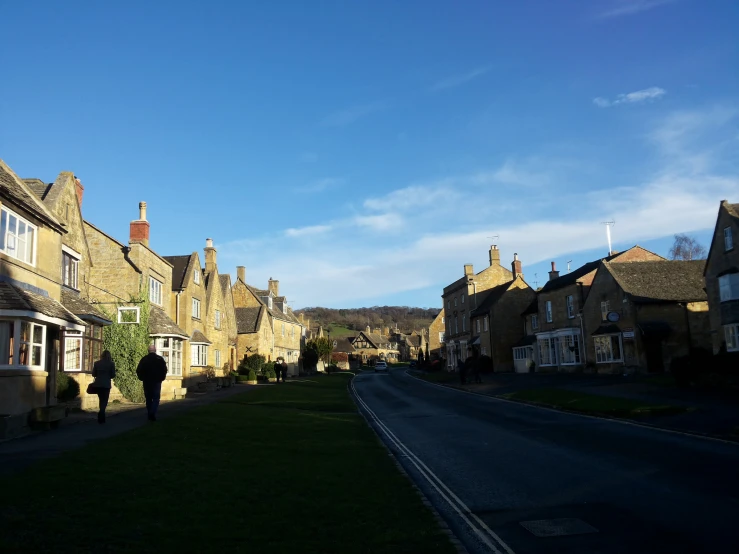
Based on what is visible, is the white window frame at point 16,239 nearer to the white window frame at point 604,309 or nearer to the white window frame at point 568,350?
the white window frame at point 604,309

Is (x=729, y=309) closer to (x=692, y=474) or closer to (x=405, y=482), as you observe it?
(x=692, y=474)

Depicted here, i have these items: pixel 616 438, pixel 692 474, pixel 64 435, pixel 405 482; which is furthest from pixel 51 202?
pixel 692 474

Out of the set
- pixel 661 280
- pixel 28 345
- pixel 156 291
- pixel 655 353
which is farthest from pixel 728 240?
pixel 28 345


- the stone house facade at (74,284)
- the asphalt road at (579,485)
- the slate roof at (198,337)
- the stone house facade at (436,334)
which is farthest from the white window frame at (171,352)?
the stone house facade at (436,334)

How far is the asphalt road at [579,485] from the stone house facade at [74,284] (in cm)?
1184

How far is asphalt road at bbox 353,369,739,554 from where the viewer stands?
6773mm

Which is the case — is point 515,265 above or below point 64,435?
above

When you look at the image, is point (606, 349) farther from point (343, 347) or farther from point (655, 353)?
point (343, 347)

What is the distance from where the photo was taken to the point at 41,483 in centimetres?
838

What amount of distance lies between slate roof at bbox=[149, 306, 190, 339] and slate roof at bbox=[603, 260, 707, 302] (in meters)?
25.8

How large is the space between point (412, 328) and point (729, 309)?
159703 millimetres

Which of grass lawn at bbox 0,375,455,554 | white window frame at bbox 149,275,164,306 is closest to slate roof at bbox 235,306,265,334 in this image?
white window frame at bbox 149,275,164,306

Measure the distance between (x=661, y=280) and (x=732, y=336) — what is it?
8633 mm

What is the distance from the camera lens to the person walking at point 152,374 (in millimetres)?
16672
